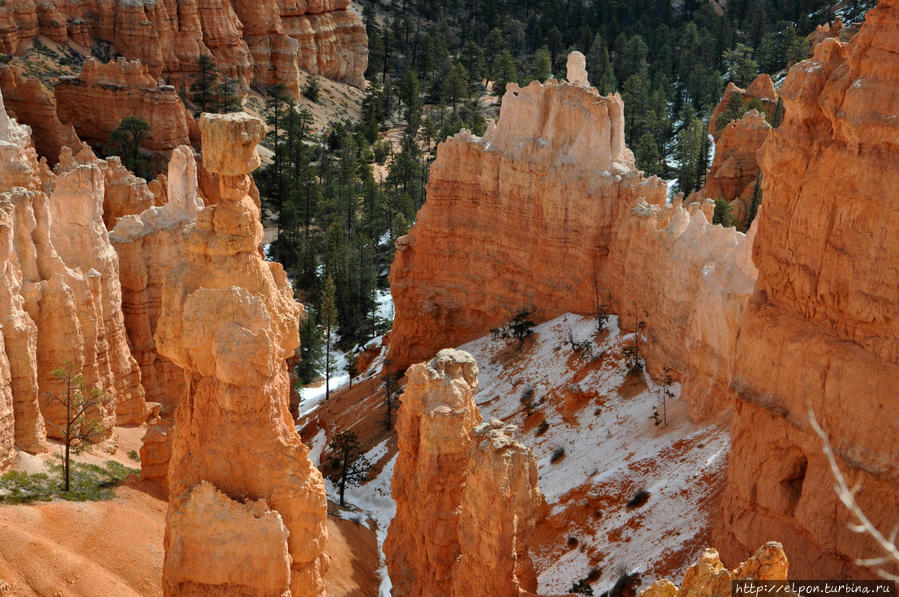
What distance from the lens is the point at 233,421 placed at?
2002cm

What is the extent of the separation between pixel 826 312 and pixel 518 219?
75.9 ft

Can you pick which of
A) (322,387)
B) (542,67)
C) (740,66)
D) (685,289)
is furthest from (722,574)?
(542,67)

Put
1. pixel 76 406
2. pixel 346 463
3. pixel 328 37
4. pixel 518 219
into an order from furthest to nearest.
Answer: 1. pixel 328 37
2. pixel 518 219
3. pixel 346 463
4. pixel 76 406

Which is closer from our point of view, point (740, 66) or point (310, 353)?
point (310, 353)

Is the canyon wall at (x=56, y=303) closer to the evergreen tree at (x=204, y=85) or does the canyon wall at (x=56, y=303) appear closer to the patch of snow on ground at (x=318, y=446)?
the patch of snow on ground at (x=318, y=446)

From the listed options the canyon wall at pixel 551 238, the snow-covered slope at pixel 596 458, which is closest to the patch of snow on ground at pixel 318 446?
the snow-covered slope at pixel 596 458

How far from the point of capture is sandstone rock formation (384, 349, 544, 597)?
22531mm

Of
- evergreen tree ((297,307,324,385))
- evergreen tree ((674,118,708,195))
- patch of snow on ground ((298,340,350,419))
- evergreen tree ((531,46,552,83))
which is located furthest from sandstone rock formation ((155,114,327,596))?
evergreen tree ((531,46,552,83))

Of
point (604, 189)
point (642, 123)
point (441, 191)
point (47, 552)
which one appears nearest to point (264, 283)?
point (47, 552)

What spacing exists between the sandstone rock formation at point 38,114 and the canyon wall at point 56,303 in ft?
77.9

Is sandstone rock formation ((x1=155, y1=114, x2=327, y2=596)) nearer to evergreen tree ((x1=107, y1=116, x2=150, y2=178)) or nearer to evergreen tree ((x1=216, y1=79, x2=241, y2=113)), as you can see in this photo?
evergreen tree ((x1=107, y1=116, x2=150, y2=178))

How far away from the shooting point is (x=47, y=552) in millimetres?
23438

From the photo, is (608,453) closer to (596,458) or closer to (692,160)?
(596,458)

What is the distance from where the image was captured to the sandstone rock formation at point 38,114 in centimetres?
5906
